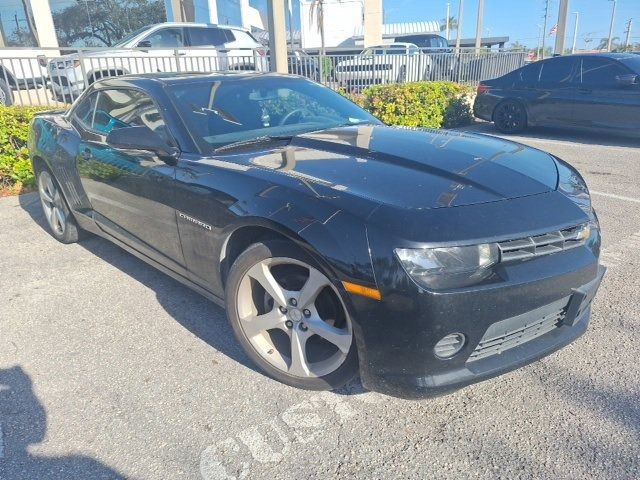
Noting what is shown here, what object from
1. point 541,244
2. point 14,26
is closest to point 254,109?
point 541,244

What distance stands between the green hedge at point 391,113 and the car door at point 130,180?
9.45ft

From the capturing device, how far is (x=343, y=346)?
7.18 ft

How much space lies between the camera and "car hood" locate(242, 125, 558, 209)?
219 centimetres

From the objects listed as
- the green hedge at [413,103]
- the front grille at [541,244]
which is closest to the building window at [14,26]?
the green hedge at [413,103]

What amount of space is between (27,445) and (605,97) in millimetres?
9284

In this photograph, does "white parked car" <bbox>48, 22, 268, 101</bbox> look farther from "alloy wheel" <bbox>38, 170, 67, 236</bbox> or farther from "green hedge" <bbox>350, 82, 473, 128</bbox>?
"alloy wheel" <bbox>38, 170, 67, 236</bbox>

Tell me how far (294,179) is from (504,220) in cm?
96

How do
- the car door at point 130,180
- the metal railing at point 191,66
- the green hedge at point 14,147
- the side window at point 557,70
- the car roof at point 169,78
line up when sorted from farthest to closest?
the metal railing at point 191,66
the side window at point 557,70
the green hedge at point 14,147
the car roof at point 169,78
the car door at point 130,180

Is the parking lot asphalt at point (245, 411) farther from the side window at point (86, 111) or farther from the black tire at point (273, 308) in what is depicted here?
the side window at point (86, 111)

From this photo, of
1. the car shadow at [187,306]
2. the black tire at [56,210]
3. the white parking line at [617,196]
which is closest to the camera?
the car shadow at [187,306]

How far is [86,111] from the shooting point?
13.4 feet

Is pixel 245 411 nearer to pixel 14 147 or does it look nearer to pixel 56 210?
pixel 56 210

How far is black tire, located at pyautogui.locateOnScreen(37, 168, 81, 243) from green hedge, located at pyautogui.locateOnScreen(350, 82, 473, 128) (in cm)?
598

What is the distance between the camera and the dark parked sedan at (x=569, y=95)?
8156 millimetres
